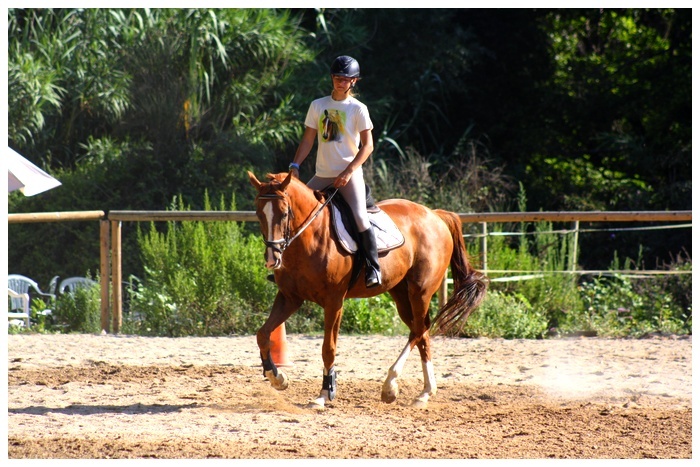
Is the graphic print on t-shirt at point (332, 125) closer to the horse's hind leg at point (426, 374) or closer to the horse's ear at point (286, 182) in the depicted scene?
the horse's ear at point (286, 182)

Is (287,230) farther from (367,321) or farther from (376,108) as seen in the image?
(376,108)

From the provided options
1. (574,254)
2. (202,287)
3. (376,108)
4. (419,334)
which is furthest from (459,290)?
(376,108)

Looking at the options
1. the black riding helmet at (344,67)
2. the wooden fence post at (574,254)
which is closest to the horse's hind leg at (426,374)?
the black riding helmet at (344,67)

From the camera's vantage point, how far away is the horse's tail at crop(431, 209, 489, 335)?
23.1ft

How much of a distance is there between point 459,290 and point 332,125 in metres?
1.90

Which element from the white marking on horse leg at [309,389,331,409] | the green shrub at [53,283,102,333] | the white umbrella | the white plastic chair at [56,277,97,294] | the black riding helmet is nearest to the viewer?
the black riding helmet

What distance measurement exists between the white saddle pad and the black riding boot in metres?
0.08

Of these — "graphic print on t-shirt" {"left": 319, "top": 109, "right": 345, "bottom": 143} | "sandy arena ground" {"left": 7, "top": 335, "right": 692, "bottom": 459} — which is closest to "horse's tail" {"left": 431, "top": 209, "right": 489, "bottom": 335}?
"sandy arena ground" {"left": 7, "top": 335, "right": 692, "bottom": 459}

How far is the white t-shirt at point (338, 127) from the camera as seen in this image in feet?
20.0

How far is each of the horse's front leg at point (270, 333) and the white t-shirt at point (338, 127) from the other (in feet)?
3.10

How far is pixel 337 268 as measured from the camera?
6.16m

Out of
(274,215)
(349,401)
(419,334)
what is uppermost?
(274,215)

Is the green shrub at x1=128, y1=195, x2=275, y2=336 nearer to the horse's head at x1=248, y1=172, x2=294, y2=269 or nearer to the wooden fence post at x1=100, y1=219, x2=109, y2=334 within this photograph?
the wooden fence post at x1=100, y1=219, x2=109, y2=334

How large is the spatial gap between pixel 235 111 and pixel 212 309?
8.02 metres
